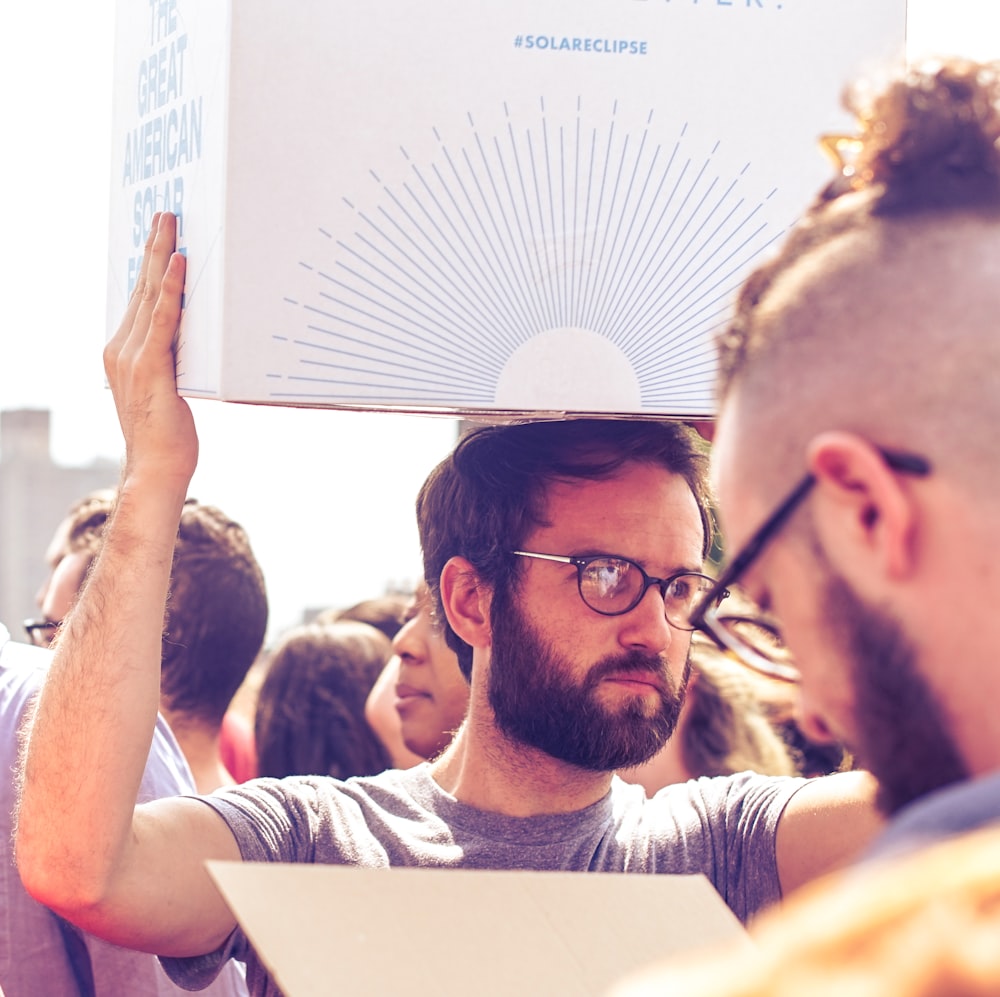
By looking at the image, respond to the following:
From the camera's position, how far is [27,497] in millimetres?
35281

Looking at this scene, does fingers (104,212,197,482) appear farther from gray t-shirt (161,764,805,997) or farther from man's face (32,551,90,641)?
man's face (32,551,90,641)

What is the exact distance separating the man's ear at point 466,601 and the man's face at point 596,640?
1.5 inches

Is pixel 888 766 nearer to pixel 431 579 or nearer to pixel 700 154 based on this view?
pixel 700 154

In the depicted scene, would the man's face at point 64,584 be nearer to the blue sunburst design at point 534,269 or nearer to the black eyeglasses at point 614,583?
the black eyeglasses at point 614,583

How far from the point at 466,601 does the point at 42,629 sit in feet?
6.31

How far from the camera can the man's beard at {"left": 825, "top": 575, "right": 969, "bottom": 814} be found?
0.82 m

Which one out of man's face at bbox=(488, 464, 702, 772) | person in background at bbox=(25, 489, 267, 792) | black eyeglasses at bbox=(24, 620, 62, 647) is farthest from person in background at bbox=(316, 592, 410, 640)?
man's face at bbox=(488, 464, 702, 772)

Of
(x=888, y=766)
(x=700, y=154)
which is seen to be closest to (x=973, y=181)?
(x=888, y=766)

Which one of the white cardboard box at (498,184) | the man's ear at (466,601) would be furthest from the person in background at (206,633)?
the white cardboard box at (498,184)

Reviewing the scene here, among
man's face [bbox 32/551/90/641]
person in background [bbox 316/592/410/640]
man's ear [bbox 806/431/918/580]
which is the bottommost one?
person in background [bbox 316/592/410/640]

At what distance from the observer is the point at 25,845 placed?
1.76m

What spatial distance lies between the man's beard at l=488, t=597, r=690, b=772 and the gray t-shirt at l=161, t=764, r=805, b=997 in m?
0.11

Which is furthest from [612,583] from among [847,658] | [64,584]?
[64,584]

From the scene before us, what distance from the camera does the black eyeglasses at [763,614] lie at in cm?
85
